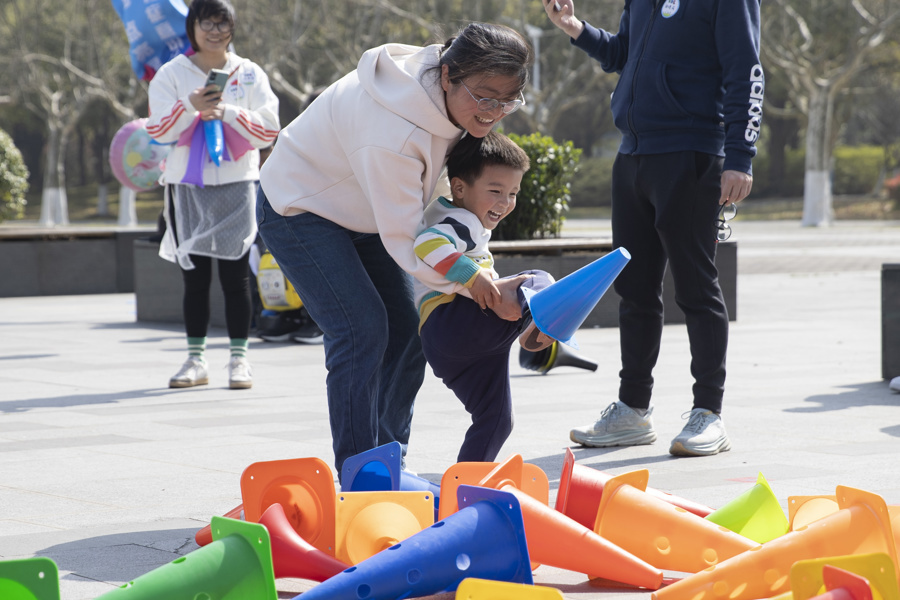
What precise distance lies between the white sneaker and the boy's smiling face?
9.85 ft

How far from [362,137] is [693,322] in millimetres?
1920

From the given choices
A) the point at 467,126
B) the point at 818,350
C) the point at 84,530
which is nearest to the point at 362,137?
the point at 467,126

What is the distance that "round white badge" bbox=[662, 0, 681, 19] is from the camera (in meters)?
4.50

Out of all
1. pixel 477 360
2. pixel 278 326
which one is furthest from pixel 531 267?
pixel 477 360

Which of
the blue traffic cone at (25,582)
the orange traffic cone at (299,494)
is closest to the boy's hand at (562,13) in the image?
the orange traffic cone at (299,494)

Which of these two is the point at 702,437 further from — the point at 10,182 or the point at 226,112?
the point at 10,182

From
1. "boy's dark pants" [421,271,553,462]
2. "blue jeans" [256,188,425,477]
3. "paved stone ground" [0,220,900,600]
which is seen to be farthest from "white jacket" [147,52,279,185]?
"boy's dark pants" [421,271,553,462]

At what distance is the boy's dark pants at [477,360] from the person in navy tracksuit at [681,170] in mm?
1133

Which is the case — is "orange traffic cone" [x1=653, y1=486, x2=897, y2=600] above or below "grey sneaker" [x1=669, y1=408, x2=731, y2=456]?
above

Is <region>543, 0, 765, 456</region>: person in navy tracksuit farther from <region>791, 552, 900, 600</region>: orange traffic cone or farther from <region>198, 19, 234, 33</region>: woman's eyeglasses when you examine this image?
<region>198, 19, 234, 33</region>: woman's eyeglasses

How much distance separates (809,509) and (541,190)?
23.4 ft

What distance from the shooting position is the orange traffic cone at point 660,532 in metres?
2.80

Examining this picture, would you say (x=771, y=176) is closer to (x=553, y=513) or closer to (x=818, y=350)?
(x=818, y=350)

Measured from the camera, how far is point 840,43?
37.4 metres
